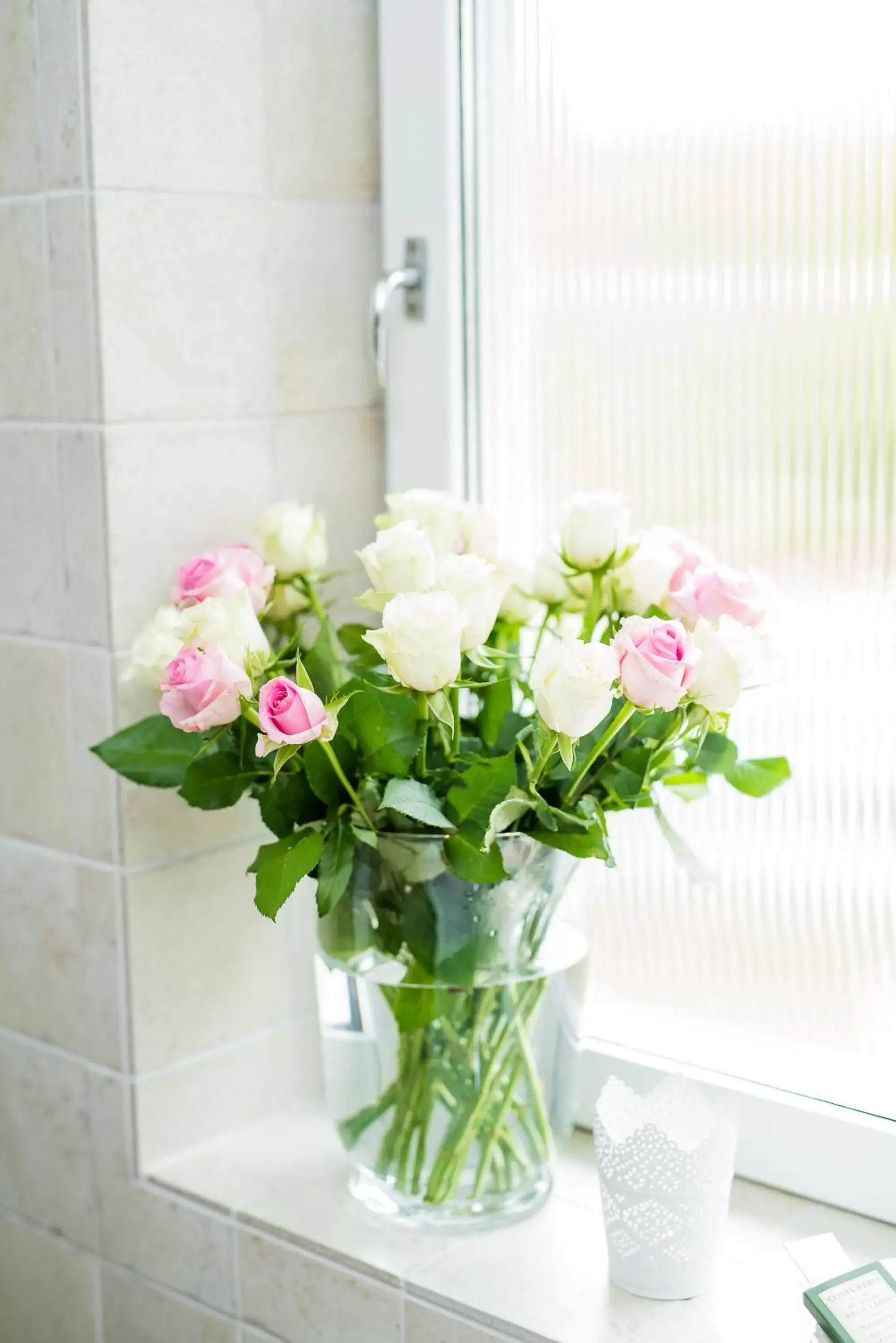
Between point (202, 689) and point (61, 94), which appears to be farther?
point (61, 94)

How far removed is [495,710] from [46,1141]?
1.86 ft

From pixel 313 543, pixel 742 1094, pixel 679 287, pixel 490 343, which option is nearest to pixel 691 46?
pixel 679 287

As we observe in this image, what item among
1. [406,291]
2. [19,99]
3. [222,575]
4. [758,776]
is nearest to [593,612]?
[758,776]

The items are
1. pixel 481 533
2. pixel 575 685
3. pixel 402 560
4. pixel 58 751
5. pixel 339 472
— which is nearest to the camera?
pixel 575 685

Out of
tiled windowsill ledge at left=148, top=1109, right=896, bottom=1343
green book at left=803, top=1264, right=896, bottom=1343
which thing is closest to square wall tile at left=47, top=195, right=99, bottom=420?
tiled windowsill ledge at left=148, top=1109, right=896, bottom=1343

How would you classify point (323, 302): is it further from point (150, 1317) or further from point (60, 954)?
point (150, 1317)

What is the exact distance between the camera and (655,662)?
91 cm

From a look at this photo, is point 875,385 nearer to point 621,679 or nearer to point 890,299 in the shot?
point 890,299

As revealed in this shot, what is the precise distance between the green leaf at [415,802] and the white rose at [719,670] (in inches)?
7.1

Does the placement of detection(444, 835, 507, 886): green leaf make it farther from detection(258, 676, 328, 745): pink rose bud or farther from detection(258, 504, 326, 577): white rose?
detection(258, 504, 326, 577): white rose

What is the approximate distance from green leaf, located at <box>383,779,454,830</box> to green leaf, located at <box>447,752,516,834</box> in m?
0.02

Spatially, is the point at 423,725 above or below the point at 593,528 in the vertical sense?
below

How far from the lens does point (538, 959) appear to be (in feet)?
3.64

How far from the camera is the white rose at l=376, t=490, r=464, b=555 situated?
110 centimetres
